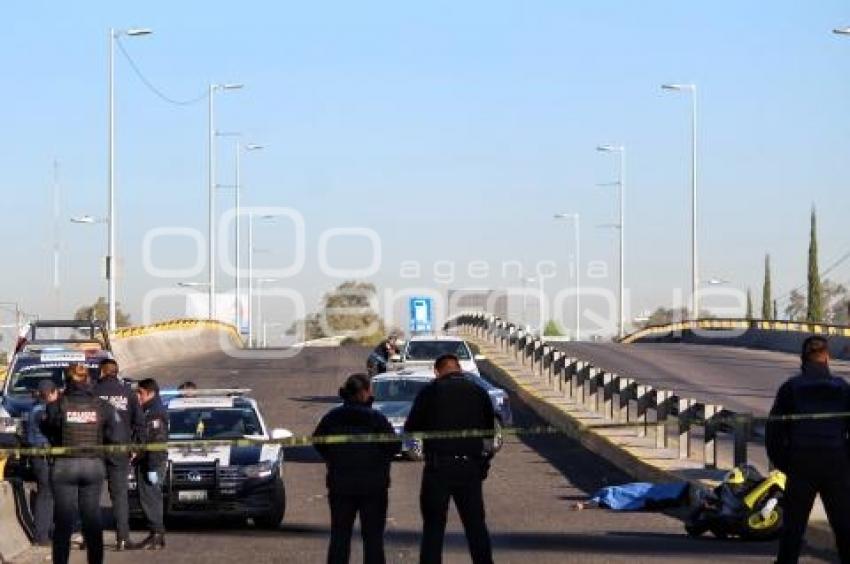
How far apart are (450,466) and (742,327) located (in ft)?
212

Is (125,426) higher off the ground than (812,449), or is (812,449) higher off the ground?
(812,449)

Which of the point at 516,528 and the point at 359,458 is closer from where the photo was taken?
the point at 359,458

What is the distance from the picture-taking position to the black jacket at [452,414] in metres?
14.2

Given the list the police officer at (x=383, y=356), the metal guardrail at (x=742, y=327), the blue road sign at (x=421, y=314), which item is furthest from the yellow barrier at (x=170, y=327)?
the metal guardrail at (x=742, y=327)

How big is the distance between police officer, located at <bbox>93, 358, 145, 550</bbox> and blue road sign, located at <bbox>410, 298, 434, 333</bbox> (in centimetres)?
6970

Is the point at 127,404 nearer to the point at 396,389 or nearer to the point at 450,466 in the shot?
the point at 450,466

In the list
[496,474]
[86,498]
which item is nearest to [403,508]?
[496,474]

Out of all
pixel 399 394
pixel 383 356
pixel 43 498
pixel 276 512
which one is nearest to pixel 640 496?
pixel 276 512

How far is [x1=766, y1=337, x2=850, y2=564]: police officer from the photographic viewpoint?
14000mm

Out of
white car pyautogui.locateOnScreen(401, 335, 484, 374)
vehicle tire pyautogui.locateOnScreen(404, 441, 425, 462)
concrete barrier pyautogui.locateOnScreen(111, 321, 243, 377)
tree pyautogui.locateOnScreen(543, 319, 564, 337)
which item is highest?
white car pyautogui.locateOnScreen(401, 335, 484, 374)

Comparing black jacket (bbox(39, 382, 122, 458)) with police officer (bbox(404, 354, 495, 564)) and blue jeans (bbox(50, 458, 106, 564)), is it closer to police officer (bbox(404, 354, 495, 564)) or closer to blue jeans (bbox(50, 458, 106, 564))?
blue jeans (bbox(50, 458, 106, 564))

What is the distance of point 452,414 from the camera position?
562 inches

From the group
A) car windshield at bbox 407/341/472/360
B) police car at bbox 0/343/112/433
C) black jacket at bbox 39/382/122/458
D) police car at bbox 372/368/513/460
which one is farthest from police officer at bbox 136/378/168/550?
car windshield at bbox 407/341/472/360

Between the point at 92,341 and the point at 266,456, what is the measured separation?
507 inches
